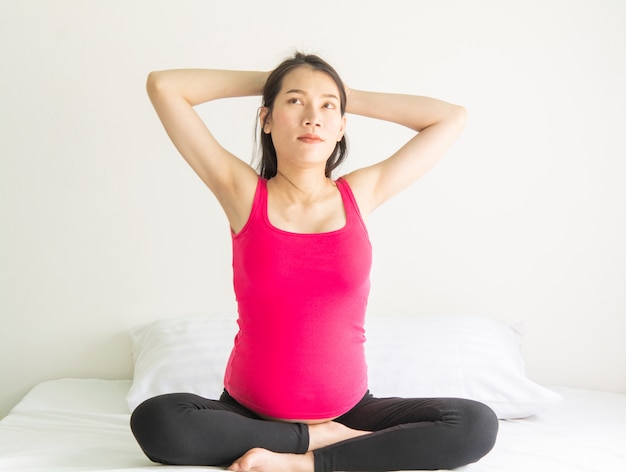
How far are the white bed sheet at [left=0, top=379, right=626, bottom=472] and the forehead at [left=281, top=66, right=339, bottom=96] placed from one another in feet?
2.54

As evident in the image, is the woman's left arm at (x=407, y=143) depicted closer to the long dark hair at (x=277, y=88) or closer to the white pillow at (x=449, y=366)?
the long dark hair at (x=277, y=88)

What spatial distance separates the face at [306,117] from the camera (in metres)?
1.75

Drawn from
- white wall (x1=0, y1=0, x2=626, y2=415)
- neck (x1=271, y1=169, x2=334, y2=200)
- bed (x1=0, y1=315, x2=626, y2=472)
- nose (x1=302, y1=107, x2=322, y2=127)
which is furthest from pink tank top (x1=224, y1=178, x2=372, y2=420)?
white wall (x1=0, y1=0, x2=626, y2=415)

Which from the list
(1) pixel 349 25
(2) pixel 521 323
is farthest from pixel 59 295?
(2) pixel 521 323

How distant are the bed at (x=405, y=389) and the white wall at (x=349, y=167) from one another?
0.15m

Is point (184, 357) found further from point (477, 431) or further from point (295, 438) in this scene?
point (477, 431)

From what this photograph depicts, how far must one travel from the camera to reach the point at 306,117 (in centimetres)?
175

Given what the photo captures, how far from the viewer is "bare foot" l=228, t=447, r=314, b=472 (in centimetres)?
155

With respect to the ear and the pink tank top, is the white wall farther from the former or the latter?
the pink tank top

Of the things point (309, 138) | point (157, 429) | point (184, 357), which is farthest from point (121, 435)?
point (309, 138)

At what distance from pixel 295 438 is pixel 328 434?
0.07 m

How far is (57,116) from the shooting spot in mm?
2518

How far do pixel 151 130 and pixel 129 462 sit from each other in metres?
1.15

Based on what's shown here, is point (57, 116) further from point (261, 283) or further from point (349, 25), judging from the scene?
point (261, 283)
